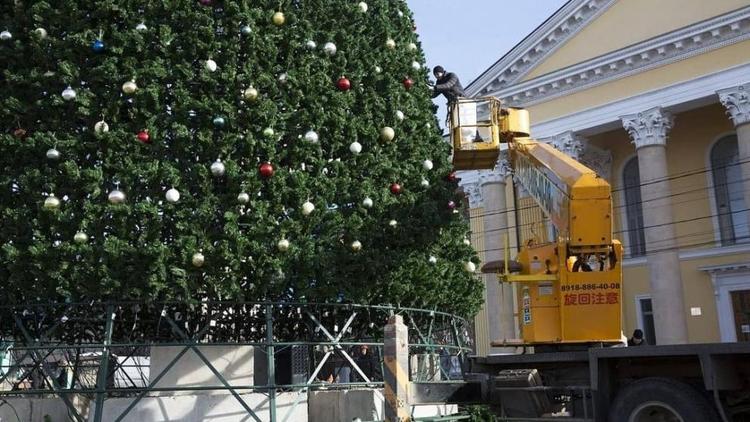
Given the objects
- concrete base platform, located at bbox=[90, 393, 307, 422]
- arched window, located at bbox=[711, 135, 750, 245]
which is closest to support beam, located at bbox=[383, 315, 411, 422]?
concrete base platform, located at bbox=[90, 393, 307, 422]

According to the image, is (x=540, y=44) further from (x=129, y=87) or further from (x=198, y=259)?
(x=198, y=259)

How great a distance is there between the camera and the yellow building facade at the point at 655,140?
23.5 metres

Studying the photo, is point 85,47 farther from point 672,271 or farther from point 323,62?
point 672,271

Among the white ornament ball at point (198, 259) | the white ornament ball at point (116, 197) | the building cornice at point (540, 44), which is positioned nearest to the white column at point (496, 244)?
the building cornice at point (540, 44)

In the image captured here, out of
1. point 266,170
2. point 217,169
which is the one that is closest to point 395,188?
point 266,170

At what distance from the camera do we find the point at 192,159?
7.89 m

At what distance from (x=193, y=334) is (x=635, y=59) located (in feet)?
68.6

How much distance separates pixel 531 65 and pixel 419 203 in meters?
20.5

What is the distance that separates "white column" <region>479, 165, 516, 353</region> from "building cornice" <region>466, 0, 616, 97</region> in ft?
11.1

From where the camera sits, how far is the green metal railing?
303 inches

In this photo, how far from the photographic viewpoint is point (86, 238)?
7.44 m

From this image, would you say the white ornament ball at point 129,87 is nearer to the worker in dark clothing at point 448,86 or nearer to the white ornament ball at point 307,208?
the white ornament ball at point 307,208

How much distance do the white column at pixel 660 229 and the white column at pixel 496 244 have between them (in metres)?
4.74

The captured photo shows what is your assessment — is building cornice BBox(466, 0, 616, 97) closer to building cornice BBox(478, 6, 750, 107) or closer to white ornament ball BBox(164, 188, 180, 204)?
building cornice BBox(478, 6, 750, 107)
